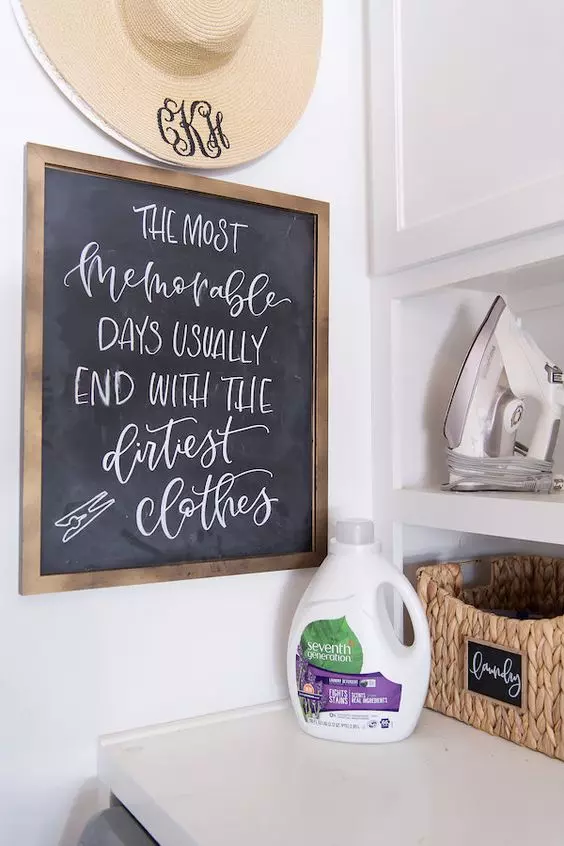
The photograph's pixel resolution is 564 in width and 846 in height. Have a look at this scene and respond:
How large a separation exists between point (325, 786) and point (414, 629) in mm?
244

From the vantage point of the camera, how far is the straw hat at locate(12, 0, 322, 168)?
0.99 metres

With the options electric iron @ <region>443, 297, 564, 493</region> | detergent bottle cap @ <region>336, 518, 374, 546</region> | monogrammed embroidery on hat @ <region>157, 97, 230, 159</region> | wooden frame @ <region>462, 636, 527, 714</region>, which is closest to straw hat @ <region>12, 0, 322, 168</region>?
monogrammed embroidery on hat @ <region>157, 97, 230, 159</region>

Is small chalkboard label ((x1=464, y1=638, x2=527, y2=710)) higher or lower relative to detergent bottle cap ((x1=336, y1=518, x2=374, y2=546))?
lower

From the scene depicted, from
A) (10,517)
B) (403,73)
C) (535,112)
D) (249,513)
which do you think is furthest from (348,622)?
(403,73)

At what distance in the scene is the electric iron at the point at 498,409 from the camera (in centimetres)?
114

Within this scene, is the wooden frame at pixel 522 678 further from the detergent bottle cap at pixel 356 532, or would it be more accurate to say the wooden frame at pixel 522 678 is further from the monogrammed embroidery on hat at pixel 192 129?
the monogrammed embroidery on hat at pixel 192 129

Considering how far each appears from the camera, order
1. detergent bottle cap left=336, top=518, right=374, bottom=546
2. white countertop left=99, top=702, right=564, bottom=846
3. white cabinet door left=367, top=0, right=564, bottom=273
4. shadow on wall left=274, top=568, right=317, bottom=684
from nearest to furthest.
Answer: white countertop left=99, top=702, right=564, bottom=846 → white cabinet door left=367, top=0, right=564, bottom=273 → detergent bottle cap left=336, top=518, right=374, bottom=546 → shadow on wall left=274, top=568, right=317, bottom=684

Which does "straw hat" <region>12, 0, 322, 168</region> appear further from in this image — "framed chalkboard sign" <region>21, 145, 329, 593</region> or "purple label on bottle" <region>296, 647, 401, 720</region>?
"purple label on bottle" <region>296, 647, 401, 720</region>

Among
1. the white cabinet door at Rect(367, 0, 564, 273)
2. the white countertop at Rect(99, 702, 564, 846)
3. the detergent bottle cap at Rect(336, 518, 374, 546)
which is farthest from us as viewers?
the detergent bottle cap at Rect(336, 518, 374, 546)

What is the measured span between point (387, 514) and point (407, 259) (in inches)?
16.1

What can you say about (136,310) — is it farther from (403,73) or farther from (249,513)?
(403,73)

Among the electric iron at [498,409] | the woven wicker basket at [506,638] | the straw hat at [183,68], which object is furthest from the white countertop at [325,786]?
the straw hat at [183,68]

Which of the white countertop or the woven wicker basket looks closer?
the white countertop

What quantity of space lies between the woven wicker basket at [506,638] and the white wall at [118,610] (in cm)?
22
